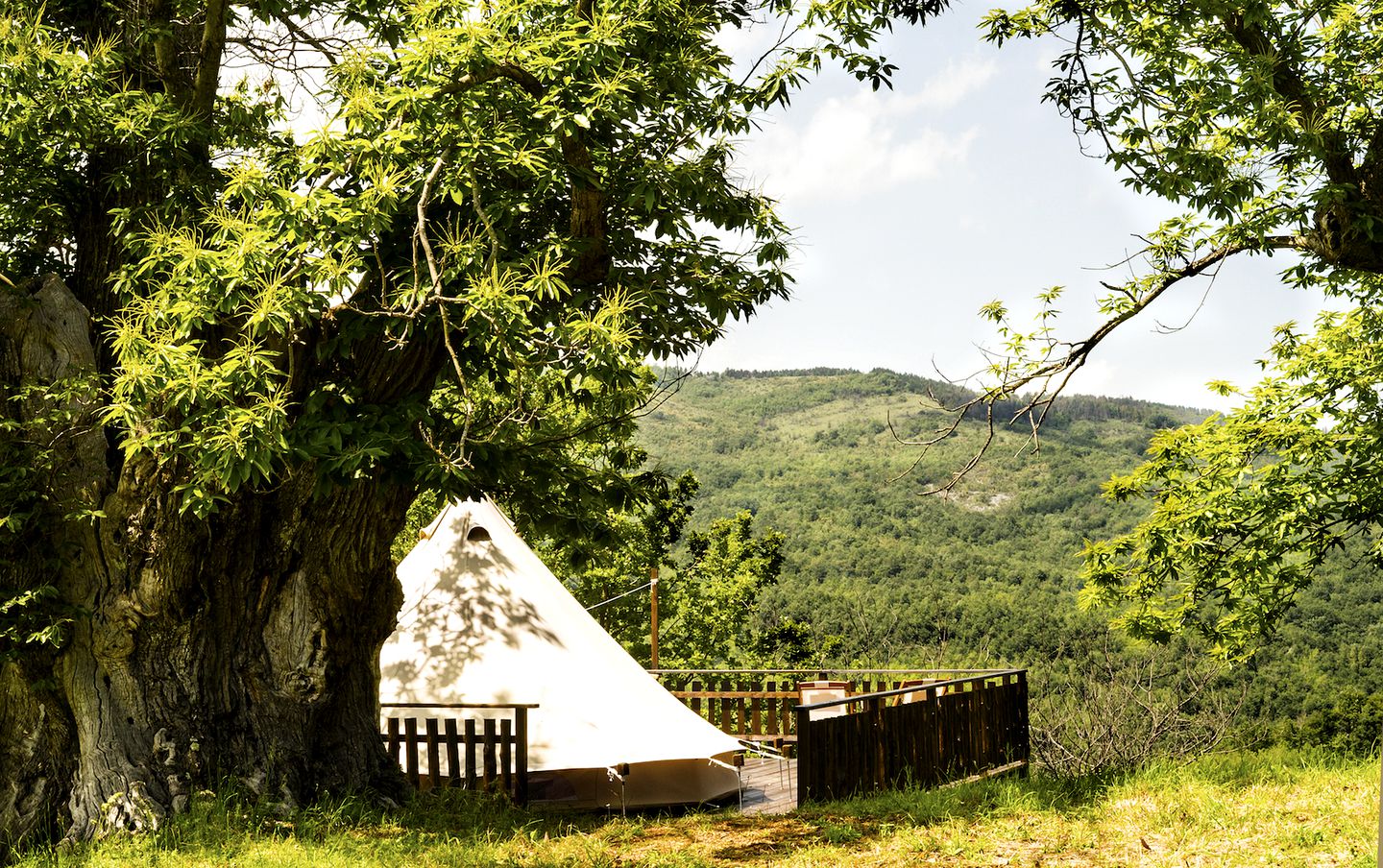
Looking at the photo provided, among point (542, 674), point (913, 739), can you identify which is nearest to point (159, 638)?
point (542, 674)

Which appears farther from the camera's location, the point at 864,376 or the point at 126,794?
the point at 864,376

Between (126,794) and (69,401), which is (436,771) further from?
(69,401)

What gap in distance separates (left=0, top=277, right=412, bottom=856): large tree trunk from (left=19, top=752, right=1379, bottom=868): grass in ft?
1.64

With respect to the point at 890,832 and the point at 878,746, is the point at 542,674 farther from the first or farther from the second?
the point at 890,832

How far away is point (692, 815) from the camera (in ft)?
32.4

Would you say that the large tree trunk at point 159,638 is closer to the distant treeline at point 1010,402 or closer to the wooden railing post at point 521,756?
the wooden railing post at point 521,756

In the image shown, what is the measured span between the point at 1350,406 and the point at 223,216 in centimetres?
1421

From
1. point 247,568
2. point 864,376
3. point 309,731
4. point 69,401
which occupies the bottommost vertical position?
point 309,731

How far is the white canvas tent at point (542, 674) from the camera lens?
10211 millimetres

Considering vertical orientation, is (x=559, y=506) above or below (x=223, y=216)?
below

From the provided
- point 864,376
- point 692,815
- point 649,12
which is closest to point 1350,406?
point 692,815

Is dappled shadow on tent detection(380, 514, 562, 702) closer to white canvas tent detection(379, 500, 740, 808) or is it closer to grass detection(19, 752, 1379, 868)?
white canvas tent detection(379, 500, 740, 808)

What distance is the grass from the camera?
7.21 metres

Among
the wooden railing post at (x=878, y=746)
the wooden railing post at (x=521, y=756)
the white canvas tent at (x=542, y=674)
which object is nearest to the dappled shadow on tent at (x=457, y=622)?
the white canvas tent at (x=542, y=674)
